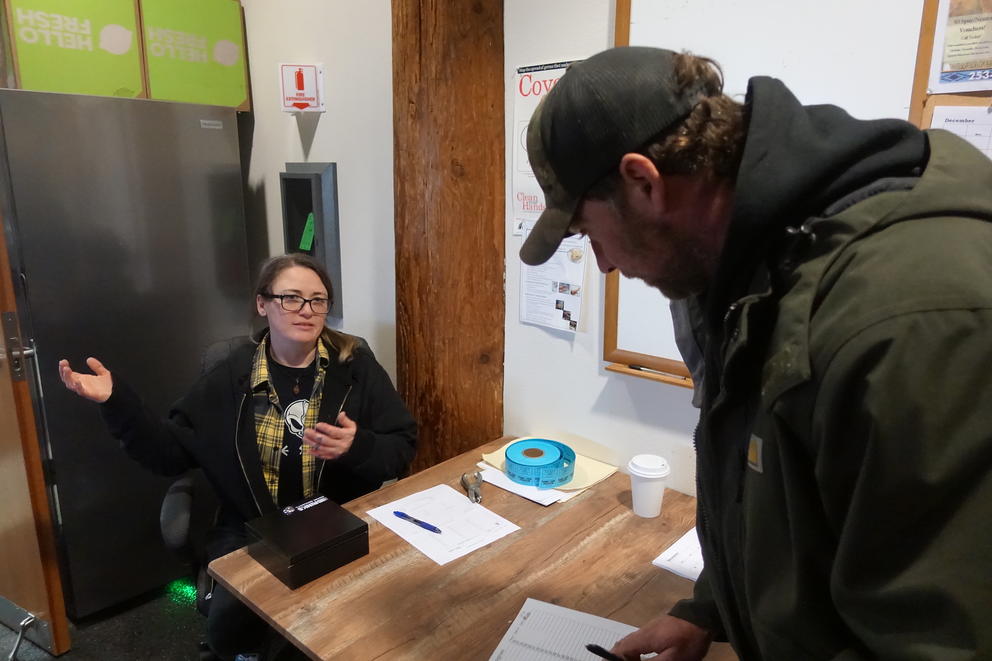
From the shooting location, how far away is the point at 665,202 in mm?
753

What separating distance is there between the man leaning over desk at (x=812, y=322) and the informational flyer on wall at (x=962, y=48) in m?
0.57

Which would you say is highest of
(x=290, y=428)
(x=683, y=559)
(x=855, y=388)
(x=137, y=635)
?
(x=855, y=388)

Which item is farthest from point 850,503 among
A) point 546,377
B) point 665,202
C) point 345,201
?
point 345,201

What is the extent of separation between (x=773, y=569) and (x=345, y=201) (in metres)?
1.94

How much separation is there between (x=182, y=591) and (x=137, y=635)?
0.81ft

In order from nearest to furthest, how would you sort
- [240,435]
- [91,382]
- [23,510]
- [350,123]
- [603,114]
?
[603,114] < [91,382] < [240,435] < [23,510] < [350,123]

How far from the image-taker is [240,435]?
5.67ft

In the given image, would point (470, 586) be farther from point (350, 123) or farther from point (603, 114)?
point (350, 123)

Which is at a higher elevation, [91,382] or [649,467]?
[91,382]

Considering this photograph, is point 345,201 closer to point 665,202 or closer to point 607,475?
point 607,475

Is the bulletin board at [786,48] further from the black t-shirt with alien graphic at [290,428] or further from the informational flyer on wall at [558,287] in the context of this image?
the black t-shirt with alien graphic at [290,428]

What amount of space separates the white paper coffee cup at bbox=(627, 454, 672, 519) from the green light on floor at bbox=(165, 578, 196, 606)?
176 cm

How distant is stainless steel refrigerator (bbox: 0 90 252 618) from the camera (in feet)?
6.58

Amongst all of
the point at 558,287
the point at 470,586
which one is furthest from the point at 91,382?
the point at 558,287
